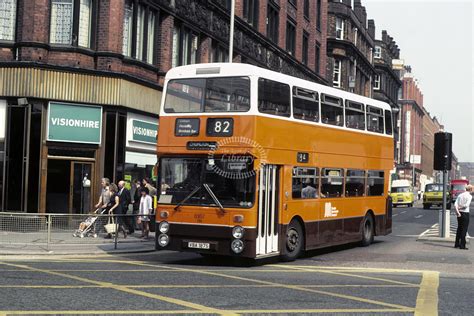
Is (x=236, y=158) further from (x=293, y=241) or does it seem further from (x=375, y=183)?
(x=375, y=183)

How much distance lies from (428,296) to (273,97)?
5.52m

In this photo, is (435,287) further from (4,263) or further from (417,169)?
(417,169)

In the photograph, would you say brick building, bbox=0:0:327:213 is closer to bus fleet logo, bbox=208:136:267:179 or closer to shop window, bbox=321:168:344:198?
shop window, bbox=321:168:344:198

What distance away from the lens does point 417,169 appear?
114312 millimetres

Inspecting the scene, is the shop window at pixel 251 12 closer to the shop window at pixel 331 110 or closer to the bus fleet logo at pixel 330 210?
the shop window at pixel 331 110

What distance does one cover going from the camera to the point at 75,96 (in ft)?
71.6

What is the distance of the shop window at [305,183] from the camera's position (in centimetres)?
1462

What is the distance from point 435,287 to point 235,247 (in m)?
3.92

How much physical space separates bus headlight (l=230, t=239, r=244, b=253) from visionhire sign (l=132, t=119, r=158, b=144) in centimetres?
1169

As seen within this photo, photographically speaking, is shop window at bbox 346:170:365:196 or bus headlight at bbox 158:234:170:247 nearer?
bus headlight at bbox 158:234:170:247

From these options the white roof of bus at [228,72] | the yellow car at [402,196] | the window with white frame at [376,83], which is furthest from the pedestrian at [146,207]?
the window with white frame at [376,83]

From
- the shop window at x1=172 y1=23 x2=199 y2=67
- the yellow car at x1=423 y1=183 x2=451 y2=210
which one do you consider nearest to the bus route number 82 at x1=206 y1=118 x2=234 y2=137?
the shop window at x1=172 y1=23 x2=199 y2=67

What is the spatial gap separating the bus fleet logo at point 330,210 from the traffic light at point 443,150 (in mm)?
5214

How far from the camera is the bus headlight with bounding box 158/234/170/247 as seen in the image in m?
13.5
